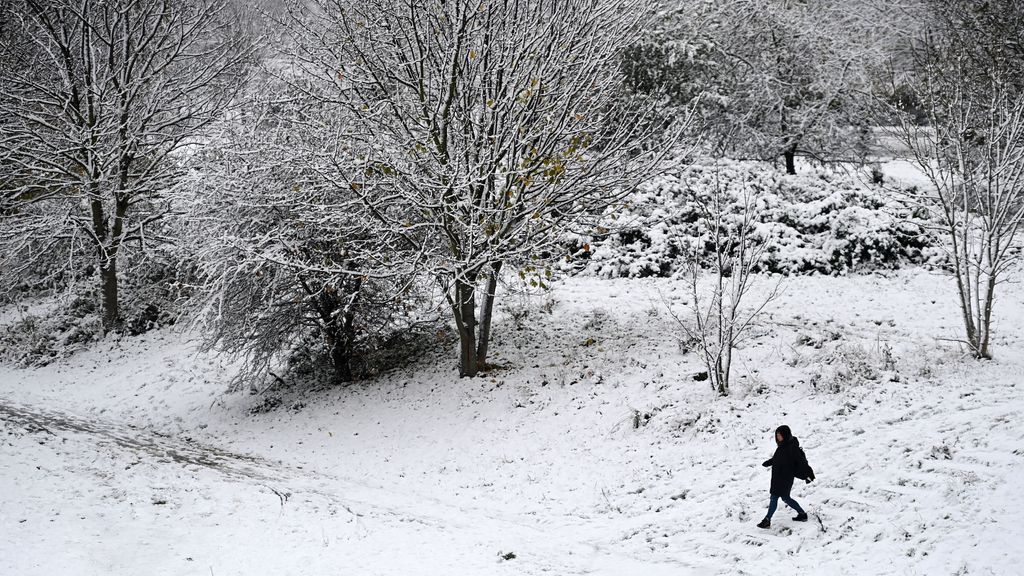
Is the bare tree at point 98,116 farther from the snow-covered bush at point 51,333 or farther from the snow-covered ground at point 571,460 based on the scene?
the snow-covered ground at point 571,460

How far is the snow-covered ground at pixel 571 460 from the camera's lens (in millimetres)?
6730

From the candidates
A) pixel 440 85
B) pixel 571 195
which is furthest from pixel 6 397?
pixel 571 195

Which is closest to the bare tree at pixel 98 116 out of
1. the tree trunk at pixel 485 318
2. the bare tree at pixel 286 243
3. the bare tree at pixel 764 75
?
the bare tree at pixel 286 243

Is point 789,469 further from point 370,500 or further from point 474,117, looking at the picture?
point 474,117

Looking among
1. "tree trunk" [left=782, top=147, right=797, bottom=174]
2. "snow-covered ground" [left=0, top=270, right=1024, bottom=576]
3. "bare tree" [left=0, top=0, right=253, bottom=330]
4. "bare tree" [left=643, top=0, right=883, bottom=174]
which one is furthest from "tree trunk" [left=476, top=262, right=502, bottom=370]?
"tree trunk" [left=782, top=147, right=797, bottom=174]

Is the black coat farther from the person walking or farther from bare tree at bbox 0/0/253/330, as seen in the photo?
bare tree at bbox 0/0/253/330

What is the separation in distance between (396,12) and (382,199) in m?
3.50

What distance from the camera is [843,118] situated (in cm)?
2169

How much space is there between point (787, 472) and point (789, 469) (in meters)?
0.04

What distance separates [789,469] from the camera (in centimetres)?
697

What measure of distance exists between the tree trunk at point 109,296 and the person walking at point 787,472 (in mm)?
19580

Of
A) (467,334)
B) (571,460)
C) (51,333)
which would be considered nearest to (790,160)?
(467,334)

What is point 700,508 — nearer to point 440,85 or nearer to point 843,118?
point 440,85

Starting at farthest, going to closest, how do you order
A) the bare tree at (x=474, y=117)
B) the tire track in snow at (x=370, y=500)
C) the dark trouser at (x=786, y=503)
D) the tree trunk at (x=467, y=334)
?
the tree trunk at (x=467, y=334), the bare tree at (x=474, y=117), the tire track in snow at (x=370, y=500), the dark trouser at (x=786, y=503)
